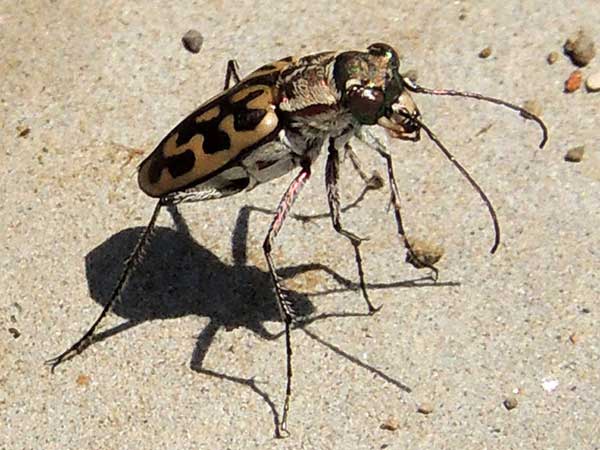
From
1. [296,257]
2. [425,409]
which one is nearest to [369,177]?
[296,257]

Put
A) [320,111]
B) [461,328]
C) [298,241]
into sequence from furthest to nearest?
[298,241] < [461,328] < [320,111]

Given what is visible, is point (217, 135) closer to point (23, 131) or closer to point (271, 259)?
point (271, 259)

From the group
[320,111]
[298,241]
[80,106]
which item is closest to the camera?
[320,111]

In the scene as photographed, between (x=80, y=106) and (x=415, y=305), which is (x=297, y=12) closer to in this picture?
(x=80, y=106)

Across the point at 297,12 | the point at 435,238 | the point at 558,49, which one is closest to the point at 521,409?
the point at 435,238

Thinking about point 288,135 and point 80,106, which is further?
point 80,106

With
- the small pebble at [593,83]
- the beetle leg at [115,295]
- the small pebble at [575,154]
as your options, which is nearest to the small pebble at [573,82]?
the small pebble at [593,83]

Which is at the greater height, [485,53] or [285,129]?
[285,129]

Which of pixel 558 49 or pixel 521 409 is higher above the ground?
pixel 558 49

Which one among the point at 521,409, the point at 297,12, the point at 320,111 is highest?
the point at 320,111
